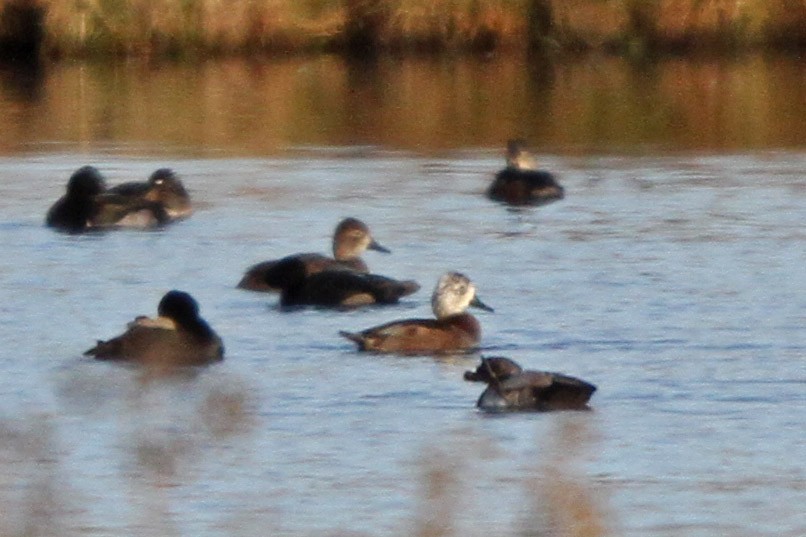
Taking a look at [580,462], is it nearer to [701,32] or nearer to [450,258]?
[450,258]

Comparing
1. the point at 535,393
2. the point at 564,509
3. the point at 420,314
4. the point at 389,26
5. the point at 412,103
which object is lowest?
the point at 412,103

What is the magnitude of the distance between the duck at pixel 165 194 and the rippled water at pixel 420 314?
210 mm

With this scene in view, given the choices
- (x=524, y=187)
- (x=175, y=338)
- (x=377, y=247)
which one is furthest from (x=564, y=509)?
(x=524, y=187)

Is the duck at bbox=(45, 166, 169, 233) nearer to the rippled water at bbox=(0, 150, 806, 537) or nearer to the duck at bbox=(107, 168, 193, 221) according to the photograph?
the duck at bbox=(107, 168, 193, 221)

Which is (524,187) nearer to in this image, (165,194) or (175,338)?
(165,194)

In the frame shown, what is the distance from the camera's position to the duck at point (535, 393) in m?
10.2

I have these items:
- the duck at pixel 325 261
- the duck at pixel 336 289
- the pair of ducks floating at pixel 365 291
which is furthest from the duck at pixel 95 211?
the duck at pixel 336 289

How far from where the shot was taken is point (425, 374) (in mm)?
11422

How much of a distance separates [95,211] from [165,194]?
578 millimetres

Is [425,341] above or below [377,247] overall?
above

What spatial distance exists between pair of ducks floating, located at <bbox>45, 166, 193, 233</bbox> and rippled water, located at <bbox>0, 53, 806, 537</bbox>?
19 centimetres

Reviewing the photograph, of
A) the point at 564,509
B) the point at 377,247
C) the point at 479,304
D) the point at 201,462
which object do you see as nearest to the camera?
the point at 564,509

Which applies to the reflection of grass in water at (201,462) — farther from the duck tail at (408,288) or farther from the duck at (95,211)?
the duck at (95,211)

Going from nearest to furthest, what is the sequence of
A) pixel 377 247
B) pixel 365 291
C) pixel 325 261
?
pixel 365 291
pixel 325 261
pixel 377 247
